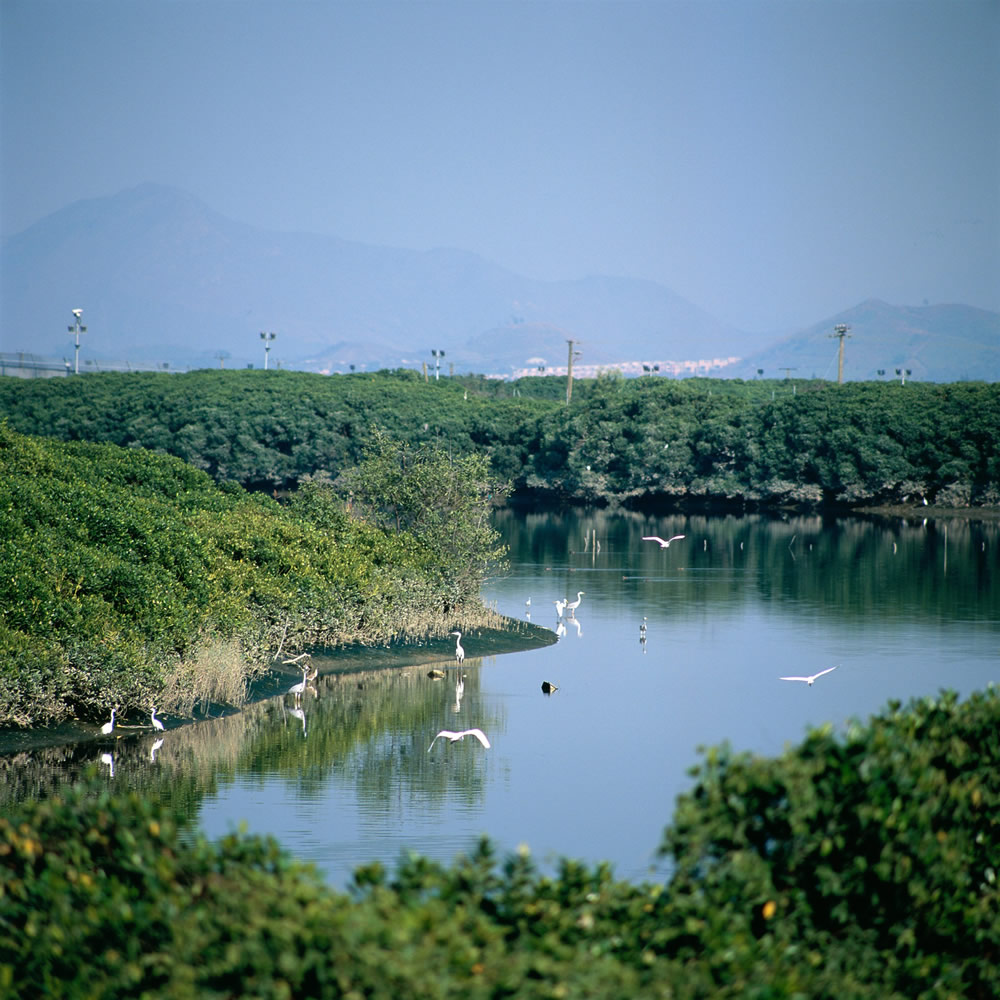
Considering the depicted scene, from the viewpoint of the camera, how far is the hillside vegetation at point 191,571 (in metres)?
22.5

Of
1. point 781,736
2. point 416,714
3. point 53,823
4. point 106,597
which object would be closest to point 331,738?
point 416,714

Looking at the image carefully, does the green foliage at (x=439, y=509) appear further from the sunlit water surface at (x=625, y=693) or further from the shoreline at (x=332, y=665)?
the sunlit water surface at (x=625, y=693)

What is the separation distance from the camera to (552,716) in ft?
91.0

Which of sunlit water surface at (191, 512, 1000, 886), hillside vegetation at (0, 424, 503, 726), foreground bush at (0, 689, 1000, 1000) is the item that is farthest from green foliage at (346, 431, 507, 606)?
foreground bush at (0, 689, 1000, 1000)

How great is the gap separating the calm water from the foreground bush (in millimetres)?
991

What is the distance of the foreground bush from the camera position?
7.25 metres

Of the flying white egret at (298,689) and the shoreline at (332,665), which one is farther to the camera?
the flying white egret at (298,689)

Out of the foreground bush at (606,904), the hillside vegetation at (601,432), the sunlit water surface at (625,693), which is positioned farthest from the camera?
the hillside vegetation at (601,432)

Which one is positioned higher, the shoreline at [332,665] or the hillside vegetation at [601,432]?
the hillside vegetation at [601,432]

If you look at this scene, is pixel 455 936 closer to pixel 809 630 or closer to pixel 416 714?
pixel 416 714

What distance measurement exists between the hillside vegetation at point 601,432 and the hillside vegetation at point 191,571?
4756cm

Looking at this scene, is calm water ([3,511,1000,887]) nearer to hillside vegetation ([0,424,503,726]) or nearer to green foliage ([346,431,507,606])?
hillside vegetation ([0,424,503,726])

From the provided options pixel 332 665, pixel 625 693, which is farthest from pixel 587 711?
pixel 332 665

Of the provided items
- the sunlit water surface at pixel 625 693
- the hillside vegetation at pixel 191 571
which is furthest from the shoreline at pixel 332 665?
the sunlit water surface at pixel 625 693
